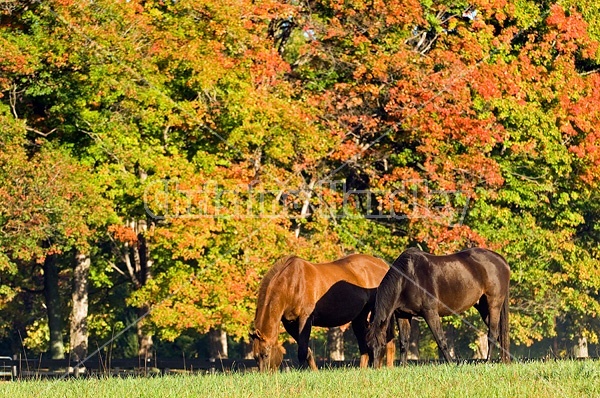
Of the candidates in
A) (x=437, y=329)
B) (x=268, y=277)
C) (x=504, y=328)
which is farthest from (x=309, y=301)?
(x=504, y=328)

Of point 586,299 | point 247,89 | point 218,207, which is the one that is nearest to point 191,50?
point 247,89

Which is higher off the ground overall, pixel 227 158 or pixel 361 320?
pixel 227 158

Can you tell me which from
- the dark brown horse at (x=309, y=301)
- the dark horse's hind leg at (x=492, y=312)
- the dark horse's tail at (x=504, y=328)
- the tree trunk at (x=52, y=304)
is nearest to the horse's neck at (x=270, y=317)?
the dark brown horse at (x=309, y=301)

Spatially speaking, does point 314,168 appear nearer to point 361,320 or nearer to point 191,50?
point 191,50

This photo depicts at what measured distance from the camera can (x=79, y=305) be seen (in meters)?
32.6

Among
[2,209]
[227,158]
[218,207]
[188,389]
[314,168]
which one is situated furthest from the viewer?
[314,168]

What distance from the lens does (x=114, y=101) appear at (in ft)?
99.7

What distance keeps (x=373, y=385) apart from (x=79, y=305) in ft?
69.3

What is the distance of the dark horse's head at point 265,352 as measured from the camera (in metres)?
19.5

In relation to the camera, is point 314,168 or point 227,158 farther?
point 314,168

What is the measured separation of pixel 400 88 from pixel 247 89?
5385 mm

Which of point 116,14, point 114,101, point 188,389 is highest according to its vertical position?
point 116,14

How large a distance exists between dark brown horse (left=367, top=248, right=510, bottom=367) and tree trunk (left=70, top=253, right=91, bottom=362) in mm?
14517

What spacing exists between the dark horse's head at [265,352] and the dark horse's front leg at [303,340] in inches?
34.9
